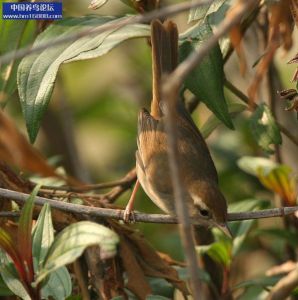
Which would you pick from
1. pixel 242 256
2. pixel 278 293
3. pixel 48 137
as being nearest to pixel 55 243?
pixel 278 293

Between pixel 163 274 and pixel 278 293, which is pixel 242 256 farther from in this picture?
pixel 278 293

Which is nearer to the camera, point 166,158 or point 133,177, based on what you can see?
point 133,177

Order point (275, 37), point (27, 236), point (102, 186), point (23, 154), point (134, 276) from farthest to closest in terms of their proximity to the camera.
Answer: point (102, 186), point (134, 276), point (27, 236), point (275, 37), point (23, 154)

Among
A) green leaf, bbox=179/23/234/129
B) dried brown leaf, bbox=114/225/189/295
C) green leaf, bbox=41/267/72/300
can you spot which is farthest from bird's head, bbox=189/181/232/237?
green leaf, bbox=41/267/72/300

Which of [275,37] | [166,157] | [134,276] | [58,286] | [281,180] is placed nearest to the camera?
[275,37]

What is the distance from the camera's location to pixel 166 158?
321cm

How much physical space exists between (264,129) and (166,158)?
815 millimetres

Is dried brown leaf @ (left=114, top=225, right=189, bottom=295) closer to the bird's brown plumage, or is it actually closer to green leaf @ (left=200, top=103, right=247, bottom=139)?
the bird's brown plumage

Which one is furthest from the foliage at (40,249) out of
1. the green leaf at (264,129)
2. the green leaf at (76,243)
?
the green leaf at (264,129)

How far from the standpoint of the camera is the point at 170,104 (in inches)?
44.8

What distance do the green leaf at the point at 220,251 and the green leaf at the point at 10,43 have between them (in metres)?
0.88

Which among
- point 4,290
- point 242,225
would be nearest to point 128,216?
point 4,290

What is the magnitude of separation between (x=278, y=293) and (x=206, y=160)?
1.28 m

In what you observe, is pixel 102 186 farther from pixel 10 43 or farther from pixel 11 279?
pixel 11 279
